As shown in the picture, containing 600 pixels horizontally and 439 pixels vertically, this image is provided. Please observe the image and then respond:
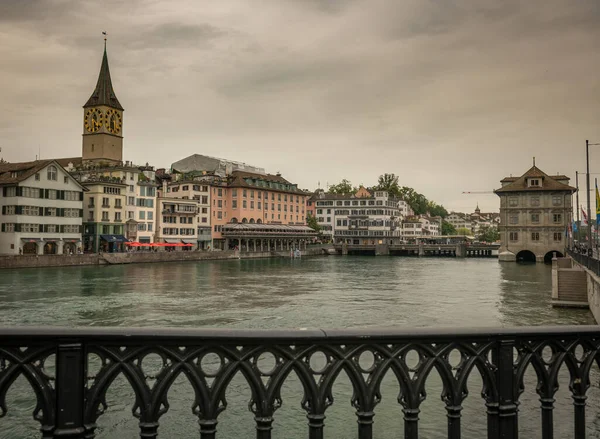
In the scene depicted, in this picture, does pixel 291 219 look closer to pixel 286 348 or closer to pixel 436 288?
pixel 436 288

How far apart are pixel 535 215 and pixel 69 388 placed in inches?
3931

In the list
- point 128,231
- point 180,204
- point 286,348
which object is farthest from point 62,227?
point 286,348

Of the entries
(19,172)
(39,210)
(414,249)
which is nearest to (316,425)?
(39,210)

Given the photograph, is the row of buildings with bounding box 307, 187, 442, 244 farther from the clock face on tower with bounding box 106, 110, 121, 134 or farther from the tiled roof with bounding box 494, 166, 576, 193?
the clock face on tower with bounding box 106, 110, 121, 134

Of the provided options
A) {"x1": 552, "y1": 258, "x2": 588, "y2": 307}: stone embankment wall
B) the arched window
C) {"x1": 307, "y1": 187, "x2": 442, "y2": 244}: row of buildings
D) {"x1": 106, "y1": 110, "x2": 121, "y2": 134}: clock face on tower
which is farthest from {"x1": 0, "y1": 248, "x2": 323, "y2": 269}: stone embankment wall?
{"x1": 552, "y1": 258, "x2": 588, "y2": 307}: stone embankment wall

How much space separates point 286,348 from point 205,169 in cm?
12413

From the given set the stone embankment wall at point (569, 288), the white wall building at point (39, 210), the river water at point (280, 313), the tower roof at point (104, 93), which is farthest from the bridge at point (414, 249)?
the stone embankment wall at point (569, 288)

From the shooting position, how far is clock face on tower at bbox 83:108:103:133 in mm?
107875

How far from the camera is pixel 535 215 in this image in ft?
309

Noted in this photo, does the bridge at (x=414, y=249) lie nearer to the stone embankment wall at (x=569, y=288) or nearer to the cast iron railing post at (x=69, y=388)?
the stone embankment wall at (x=569, y=288)

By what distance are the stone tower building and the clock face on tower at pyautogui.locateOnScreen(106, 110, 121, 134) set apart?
7289 cm

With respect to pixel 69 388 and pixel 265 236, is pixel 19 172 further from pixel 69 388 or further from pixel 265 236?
pixel 69 388

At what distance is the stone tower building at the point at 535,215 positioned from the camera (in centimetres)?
9281

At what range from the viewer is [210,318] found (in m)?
28.0
